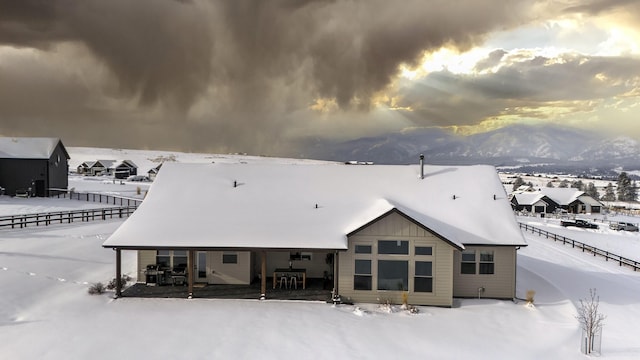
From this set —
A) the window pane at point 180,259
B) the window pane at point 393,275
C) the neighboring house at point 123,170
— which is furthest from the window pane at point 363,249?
the neighboring house at point 123,170

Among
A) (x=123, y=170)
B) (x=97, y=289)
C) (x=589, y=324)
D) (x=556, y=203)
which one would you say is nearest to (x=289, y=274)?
(x=97, y=289)

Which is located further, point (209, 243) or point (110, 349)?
point (209, 243)

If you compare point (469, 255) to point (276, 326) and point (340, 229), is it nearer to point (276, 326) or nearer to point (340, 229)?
point (340, 229)

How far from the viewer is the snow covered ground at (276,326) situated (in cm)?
1535

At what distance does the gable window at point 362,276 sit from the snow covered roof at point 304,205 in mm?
1281

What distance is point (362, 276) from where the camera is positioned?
20250mm

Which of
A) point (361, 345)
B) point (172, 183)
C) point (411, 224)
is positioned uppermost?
point (172, 183)

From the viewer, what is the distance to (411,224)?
20.1 meters

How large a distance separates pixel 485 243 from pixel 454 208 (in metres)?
2.73

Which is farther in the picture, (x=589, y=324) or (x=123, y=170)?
(x=123, y=170)

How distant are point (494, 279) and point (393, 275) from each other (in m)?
4.98

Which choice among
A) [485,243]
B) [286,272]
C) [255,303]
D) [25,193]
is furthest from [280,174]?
[25,193]

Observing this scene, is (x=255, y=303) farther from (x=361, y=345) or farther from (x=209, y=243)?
(x=361, y=345)

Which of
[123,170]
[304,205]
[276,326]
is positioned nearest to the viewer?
[276,326]
